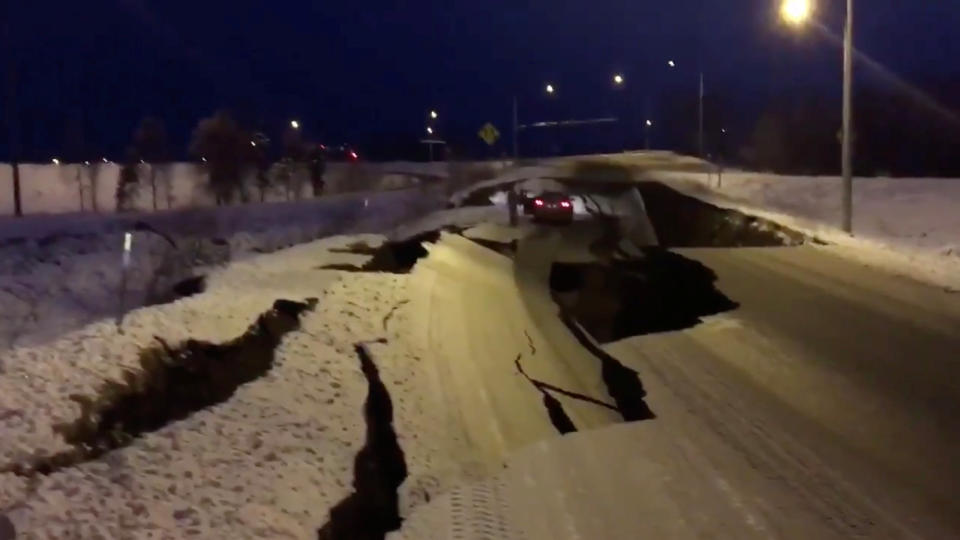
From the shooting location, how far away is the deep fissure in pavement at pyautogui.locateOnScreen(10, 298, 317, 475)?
9.72 m

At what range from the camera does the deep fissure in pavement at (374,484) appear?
9.33 m

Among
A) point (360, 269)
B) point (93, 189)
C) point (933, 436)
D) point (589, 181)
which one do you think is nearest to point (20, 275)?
point (360, 269)

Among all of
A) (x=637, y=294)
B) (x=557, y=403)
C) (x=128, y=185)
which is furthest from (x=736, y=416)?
(x=128, y=185)

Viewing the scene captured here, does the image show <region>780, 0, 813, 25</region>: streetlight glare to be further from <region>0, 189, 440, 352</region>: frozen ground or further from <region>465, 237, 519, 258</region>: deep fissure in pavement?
<region>0, 189, 440, 352</region>: frozen ground

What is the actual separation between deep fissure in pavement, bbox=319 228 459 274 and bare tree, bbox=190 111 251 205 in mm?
60297

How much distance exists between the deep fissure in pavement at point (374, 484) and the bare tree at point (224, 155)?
257 ft

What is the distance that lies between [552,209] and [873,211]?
39.8 ft

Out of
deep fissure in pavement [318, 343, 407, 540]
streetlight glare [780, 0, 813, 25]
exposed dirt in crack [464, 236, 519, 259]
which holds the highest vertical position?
streetlight glare [780, 0, 813, 25]

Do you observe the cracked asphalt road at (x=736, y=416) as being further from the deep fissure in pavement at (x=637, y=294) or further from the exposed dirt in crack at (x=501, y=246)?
the exposed dirt in crack at (x=501, y=246)

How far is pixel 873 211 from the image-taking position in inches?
1884

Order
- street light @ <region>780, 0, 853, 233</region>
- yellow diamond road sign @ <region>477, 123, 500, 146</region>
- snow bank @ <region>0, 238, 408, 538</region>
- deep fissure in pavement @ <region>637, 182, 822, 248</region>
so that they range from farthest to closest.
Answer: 1. yellow diamond road sign @ <region>477, 123, 500, 146</region>
2. deep fissure in pavement @ <region>637, 182, 822, 248</region>
3. street light @ <region>780, 0, 853, 233</region>
4. snow bank @ <region>0, 238, 408, 538</region>

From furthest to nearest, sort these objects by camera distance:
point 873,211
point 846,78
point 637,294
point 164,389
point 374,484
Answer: point 873,211 < point 846,78 < point 637,294 < point 164,389 < point 374,484

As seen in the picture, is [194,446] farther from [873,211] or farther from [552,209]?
[873,211]

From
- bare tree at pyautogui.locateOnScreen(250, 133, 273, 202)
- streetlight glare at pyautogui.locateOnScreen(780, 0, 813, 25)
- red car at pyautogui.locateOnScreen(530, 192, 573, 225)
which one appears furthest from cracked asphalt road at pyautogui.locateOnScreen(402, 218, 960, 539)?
bare tree at pyautogui.locateOnScreen(250, 133, 273, 202)
